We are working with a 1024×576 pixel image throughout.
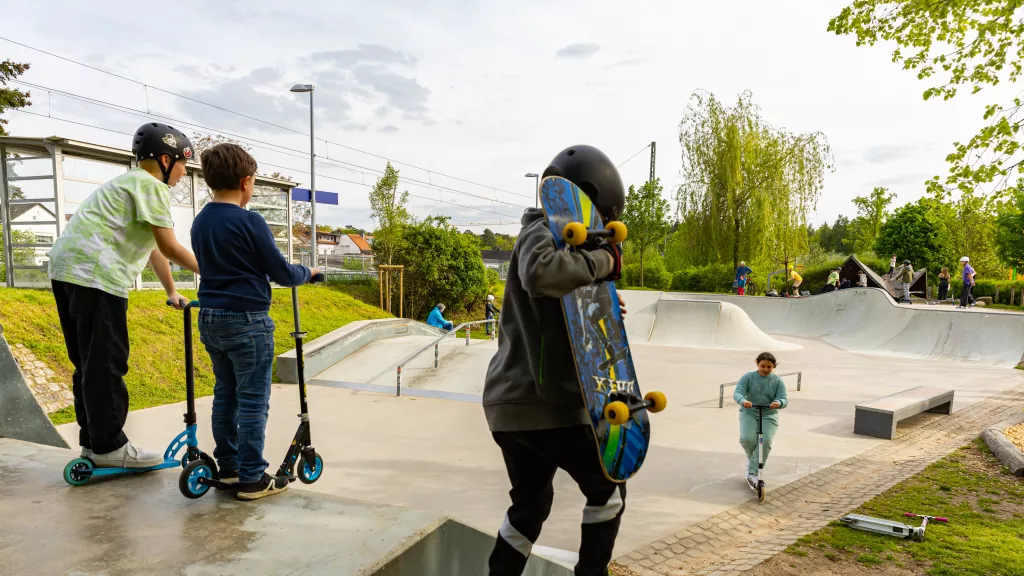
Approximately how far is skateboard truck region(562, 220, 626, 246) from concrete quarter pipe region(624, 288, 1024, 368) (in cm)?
1488

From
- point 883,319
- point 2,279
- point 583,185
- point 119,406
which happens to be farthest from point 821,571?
point 883,319

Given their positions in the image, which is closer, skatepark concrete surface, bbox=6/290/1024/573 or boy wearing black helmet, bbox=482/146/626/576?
boy wearing black helmet, bbox=482/146/626/576

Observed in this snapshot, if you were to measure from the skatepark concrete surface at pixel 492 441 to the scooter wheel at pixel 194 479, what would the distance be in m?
0.04

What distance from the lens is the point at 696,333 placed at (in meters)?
16.1

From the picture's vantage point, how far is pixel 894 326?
16203 mm

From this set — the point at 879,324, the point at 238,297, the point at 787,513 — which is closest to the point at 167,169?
the point at 238,297

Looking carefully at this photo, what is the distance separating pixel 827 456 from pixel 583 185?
18.2 feet

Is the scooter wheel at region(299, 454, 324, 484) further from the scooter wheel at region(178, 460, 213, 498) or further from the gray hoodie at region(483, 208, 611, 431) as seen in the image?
the gray hoodie at region(483, 208, 611, 431)

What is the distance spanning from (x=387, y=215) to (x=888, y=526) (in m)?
19.1

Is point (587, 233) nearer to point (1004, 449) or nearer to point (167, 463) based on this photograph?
point (167, 463)

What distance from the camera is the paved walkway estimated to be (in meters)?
3.73

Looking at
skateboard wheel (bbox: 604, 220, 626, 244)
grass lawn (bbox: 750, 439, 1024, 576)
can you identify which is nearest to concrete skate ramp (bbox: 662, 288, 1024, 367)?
grass lawn (bbox: 750, 439, 1024, 576)

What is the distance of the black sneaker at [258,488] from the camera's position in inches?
108

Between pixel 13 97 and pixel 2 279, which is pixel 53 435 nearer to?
pixel 2 279
